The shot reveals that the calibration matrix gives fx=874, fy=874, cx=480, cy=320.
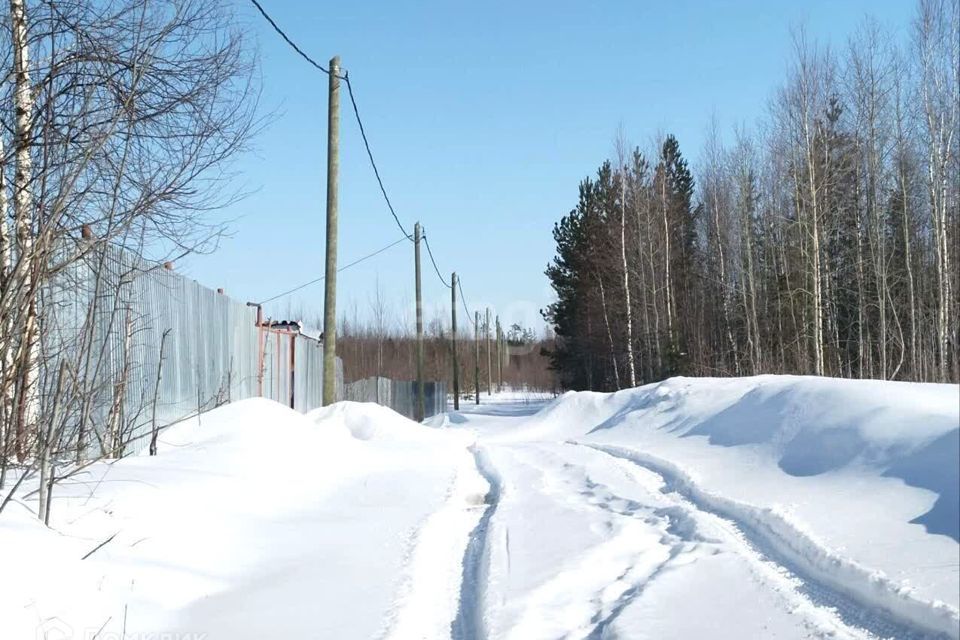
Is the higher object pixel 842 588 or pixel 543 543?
pixel 842 588

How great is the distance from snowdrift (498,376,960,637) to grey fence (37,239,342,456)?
440 centimetres

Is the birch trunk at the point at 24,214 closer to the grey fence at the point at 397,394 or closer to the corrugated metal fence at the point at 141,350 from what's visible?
the corrugated metal fence at the point at 141,350

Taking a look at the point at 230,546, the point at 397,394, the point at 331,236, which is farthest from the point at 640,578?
the point at 397,394

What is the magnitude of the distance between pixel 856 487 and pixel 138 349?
8.10 m

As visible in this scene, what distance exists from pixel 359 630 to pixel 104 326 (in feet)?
17.5

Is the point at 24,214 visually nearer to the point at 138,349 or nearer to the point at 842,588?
the point at 138,349

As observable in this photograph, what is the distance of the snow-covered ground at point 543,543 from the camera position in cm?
383

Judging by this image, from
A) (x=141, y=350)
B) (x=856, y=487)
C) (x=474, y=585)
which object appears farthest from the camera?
(x=141, y=350)

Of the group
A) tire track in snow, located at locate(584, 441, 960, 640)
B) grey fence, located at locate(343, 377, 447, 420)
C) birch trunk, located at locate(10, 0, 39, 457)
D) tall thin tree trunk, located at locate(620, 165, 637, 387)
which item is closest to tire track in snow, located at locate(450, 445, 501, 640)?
tire track in snow, located at locate(584, 441, 960, 640)

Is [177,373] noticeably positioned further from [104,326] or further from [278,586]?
[278,586]

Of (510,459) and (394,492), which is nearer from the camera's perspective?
(394,492)

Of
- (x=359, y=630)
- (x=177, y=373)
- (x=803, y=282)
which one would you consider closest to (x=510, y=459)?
(x=177, y=373)

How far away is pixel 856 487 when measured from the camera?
4090mm

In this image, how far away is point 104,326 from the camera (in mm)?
8812
